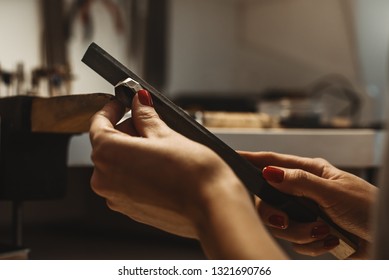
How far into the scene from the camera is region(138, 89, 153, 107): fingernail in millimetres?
385

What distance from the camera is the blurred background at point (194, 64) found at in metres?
0.69

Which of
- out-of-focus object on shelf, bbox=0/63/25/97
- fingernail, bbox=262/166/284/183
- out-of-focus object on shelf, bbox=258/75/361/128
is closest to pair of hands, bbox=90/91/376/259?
fingernail, bbox=262/166/284/183

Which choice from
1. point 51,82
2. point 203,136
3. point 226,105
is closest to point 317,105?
point 226,105

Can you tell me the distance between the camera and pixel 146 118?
1.23ft

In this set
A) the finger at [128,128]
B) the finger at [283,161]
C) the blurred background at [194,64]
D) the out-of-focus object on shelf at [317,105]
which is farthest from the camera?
the out-of-focus object on shelf at [317,105]

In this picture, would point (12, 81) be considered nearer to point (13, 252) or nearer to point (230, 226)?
point (13, 252)

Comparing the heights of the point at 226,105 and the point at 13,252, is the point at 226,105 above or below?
above

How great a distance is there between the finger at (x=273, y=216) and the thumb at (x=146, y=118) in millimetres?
147

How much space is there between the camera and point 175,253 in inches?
23.5

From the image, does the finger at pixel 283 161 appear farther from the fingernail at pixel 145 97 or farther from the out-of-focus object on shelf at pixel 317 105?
the out-of-focus object on shelf at pixel 317 105

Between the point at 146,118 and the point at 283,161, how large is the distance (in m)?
0.19

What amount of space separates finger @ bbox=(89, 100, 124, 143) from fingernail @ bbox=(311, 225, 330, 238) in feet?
0.70

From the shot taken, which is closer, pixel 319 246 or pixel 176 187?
pixel 176 187

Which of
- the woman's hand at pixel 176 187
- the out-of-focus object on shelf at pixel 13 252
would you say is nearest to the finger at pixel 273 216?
the woman's hand at pixel 176 187
